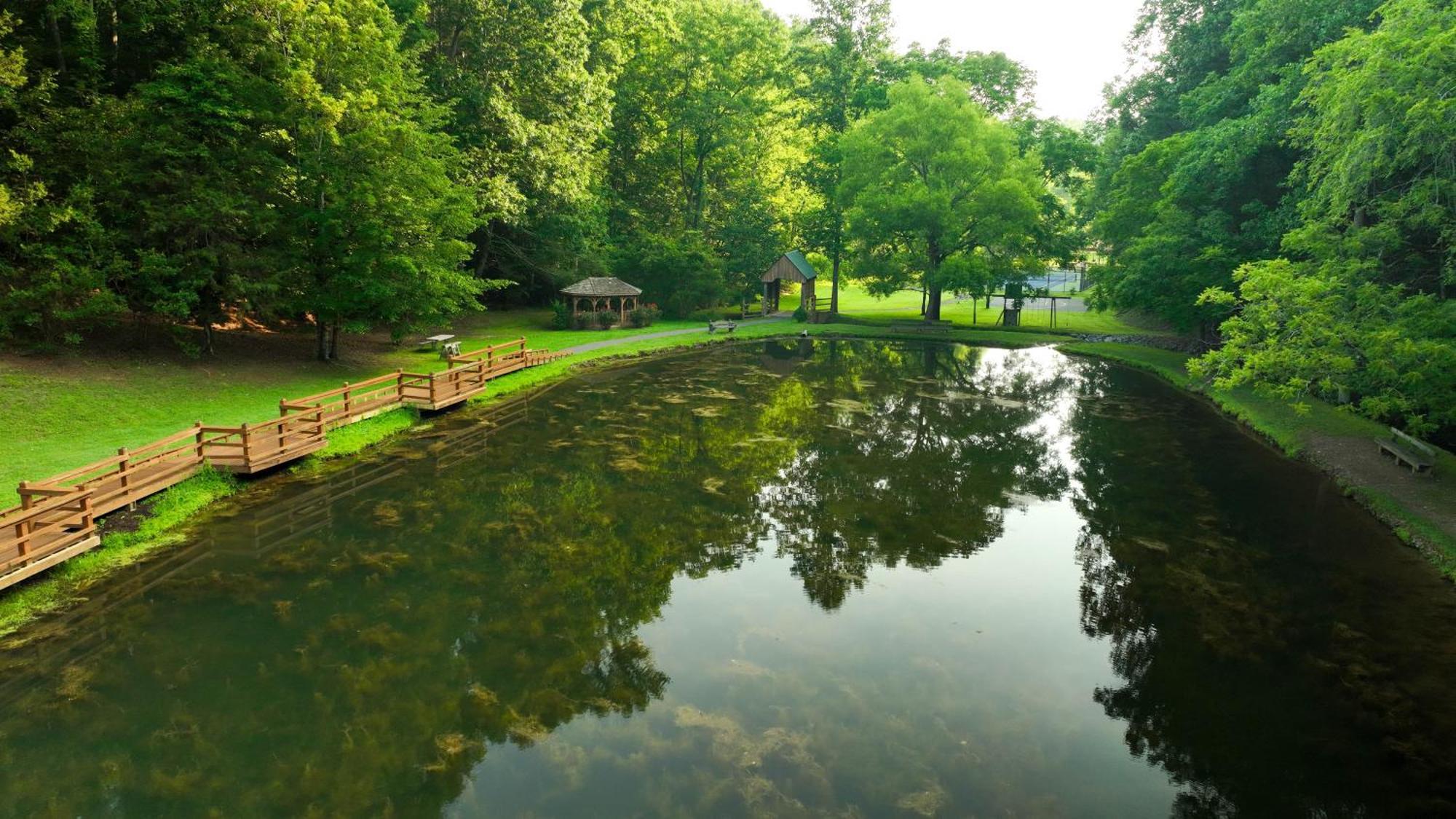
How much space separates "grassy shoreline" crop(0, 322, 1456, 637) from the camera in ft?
36.6

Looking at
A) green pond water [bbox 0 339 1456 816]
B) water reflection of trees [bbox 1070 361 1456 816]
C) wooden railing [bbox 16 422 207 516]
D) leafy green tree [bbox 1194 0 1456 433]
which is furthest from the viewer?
leafy green tree [bbox 1194 0 1456 433]

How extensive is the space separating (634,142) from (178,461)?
43515 mm

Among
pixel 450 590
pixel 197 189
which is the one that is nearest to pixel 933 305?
pixel 197 189

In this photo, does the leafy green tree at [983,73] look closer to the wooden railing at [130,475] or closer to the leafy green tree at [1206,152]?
the leafy green tree at [1206,152]

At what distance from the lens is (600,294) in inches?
1639

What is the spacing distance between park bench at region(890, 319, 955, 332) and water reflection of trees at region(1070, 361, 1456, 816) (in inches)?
1158

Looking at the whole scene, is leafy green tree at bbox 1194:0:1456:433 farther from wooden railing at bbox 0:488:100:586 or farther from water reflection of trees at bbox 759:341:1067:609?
wooden railing at bbox 0:488:100:586

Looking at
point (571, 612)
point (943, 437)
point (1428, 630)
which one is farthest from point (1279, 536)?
point (571, 612)

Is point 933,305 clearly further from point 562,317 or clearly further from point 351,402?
point 351,402

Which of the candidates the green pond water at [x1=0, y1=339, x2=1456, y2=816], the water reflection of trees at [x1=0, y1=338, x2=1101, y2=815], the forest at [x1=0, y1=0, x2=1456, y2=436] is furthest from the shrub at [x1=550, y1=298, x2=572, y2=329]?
the green pond water at [x1=0, y1=339, x2=1456, y2=816]

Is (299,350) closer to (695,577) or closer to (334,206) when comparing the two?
(334,206)

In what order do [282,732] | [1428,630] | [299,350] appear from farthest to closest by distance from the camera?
[299,350], [1428,630], [282,732]

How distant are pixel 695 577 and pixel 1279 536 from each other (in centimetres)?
1122

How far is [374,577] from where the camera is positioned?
12.0 m
